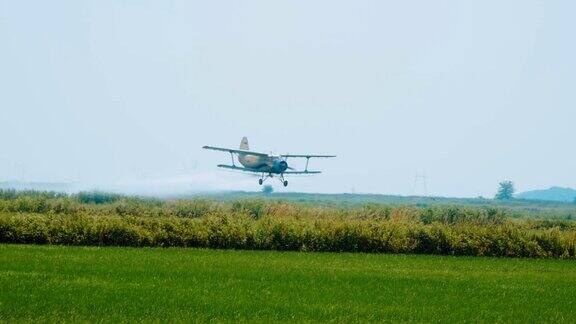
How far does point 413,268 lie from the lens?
→ 31.7 m

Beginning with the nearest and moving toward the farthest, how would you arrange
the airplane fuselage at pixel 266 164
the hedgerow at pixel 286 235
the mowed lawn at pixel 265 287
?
the mowed lawn at pixel 265 287 → the hedgerow at pixel 286 235 → the airplane fuselage at pixel 266 164

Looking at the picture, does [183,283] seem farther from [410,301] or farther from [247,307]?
[410,301]

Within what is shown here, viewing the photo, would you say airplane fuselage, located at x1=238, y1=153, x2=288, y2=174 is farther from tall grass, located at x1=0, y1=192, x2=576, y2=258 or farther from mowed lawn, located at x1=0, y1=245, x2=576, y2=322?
mowed lawn, located at x1=0, y1=245, x2=576, y2=322

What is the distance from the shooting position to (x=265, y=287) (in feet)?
78.9

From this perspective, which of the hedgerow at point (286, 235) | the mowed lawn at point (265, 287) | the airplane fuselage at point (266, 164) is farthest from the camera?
the airplane fuselage at point (266, 164)

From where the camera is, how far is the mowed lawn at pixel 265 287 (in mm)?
19469

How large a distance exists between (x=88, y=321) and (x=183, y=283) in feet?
22.1

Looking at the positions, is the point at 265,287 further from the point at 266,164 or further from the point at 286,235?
the point at 266,164

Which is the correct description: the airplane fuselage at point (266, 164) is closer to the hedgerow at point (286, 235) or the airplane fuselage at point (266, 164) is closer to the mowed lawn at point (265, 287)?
the hedgerow at point (286, 235)

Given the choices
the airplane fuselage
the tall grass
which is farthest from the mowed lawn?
the airplane fuselage

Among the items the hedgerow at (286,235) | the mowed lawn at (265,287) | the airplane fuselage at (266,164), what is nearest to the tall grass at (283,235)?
the hedgerow at (286,235)

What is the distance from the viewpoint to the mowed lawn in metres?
19.5

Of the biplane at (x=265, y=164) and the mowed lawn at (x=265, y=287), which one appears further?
the biplane at (x=265, y=164)

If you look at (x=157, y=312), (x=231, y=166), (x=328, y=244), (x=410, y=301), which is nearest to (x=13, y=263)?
(x=157, y=312)
